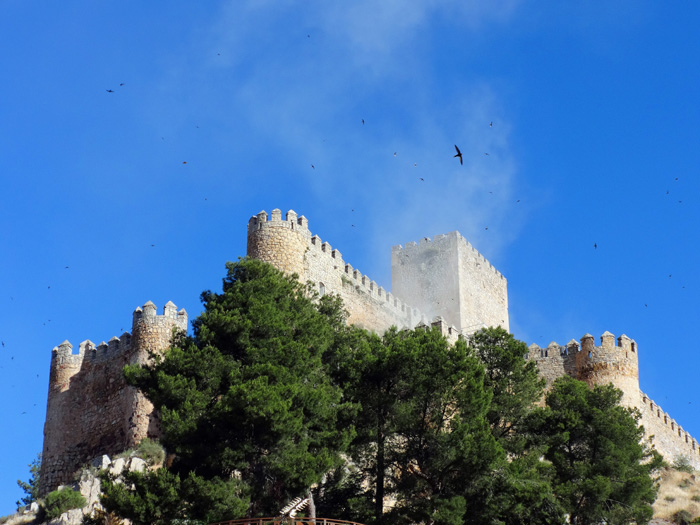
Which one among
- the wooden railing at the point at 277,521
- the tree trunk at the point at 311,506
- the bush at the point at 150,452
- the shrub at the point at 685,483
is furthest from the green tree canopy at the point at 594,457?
the bush at the point at 150,452

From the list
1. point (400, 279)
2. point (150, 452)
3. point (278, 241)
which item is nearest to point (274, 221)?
point (278, 241)

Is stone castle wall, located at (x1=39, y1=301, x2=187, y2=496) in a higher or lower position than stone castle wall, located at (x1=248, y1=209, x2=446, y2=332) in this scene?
lower

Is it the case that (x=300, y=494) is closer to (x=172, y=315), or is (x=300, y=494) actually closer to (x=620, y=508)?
(x=620, y=508)

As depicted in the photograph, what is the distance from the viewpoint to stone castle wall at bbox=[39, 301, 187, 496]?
35.0 metres

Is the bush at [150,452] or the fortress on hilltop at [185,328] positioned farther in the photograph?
the fortress on hilltop at [185,328]

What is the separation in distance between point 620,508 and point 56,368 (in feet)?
72.4

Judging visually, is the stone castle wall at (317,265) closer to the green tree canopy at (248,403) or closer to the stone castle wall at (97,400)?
the stone castle wall at (97,400)

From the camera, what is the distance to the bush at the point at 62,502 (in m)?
30.6

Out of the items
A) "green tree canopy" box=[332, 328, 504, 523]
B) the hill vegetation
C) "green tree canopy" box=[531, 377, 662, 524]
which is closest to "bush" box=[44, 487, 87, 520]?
the hill vegetation

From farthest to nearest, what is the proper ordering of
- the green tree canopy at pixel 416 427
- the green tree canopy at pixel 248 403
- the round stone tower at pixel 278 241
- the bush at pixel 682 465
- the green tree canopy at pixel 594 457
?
the bush at pixel 682 465 → the round stone tower at pixel 278 241 → the green tree canopy at pixel 594 457 → the green tree canopy at pixel 416 427 → the green tree canopy at pixel 248 403

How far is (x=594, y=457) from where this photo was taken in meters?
31.2

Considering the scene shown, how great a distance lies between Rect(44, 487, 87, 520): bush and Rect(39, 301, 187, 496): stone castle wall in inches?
133

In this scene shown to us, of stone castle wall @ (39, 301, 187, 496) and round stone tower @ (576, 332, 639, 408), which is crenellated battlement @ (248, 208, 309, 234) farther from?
round stone tower @ (576, 332, 639, 408)

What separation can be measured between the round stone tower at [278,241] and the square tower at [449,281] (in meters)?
14.2
